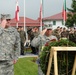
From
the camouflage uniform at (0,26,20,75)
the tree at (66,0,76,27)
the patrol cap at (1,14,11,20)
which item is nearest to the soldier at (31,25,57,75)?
the camouflage uniform at (0,26,20,75)

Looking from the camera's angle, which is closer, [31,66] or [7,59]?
[7,59]

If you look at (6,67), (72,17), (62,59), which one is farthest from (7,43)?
(72,17)

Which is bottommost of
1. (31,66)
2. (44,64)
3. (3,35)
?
(31,66)

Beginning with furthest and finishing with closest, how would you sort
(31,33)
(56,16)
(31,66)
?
(56,16), (31,33), (31,66)

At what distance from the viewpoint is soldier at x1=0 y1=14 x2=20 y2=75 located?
7473mm

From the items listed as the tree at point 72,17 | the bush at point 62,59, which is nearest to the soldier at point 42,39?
the bush at point 62,59

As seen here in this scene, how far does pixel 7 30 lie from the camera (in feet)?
24.7

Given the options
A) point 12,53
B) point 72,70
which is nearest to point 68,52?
point 72,70

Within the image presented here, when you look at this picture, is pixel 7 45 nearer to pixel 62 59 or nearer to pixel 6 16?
pixel 6 16

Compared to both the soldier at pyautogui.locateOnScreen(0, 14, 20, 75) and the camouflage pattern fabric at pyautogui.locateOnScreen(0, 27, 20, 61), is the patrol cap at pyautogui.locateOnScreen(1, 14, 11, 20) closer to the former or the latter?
the soldier at pyautogui.locateOnScreen(0, 14, 20, 75)

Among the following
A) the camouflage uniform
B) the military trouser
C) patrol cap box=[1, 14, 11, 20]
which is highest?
patrol cap box=[1, 14, 11, 20]

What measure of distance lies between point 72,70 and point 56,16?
10144cm

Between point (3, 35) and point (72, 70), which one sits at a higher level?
point (3, 35)

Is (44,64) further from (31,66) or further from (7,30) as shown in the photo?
(31,66)
